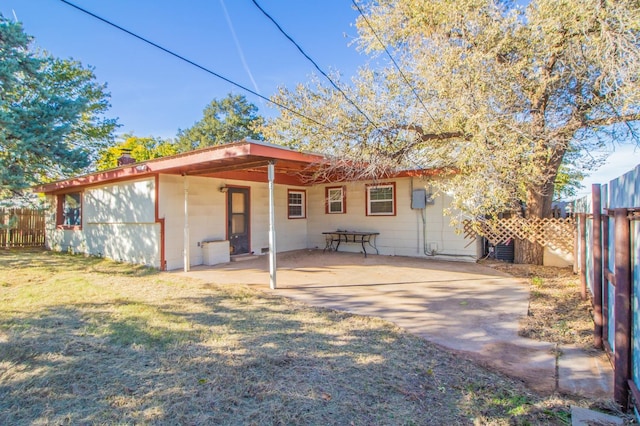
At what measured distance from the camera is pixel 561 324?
162 inches

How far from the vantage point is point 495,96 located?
6961 mm

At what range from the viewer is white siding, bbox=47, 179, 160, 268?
26.9 feet

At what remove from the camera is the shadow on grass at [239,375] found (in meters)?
2.29

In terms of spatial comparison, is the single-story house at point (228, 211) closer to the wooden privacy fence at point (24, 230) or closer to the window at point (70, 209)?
the window at point (70, 209)

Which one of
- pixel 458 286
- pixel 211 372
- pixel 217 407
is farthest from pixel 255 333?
pixel 458 286

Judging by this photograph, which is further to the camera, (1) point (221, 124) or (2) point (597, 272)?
(1) point (221, 124)

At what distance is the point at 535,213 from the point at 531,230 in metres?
0.50

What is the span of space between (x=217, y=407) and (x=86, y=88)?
17568 mm

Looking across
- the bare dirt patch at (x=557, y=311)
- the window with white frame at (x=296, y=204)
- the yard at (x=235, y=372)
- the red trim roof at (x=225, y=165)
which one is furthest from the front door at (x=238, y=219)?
the bare dirt patch at (x=557, y=311)

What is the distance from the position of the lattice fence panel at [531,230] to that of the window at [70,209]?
37.9 feet

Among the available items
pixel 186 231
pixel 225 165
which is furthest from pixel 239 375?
pixel 186 231

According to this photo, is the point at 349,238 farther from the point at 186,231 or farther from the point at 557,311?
the point at 557,311

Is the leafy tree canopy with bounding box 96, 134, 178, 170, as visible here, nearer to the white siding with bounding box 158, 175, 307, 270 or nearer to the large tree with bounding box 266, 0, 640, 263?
the white siding with bounding box 158, 175, 307, 270

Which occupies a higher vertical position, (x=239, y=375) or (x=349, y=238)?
(x=349, y=238)
